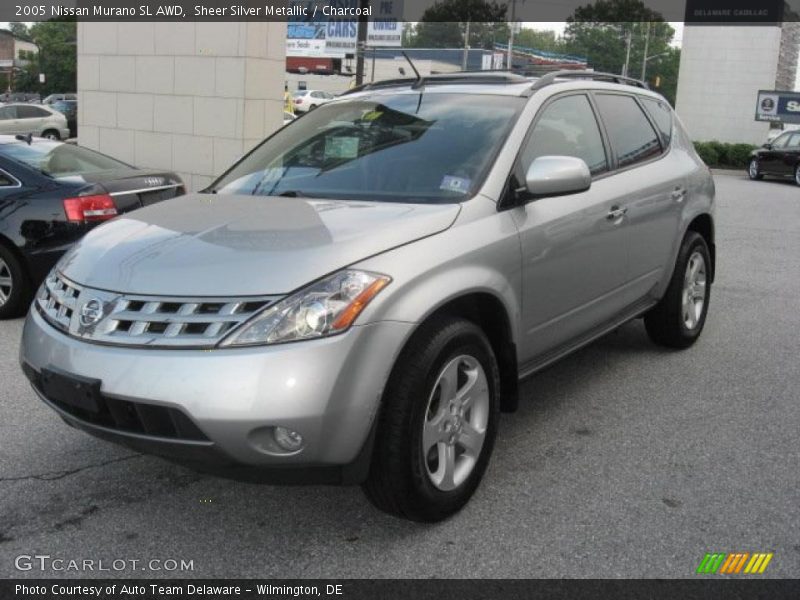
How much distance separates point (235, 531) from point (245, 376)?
0.82m

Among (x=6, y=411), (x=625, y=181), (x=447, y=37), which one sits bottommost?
(x=6, y=411)

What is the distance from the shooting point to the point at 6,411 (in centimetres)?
436

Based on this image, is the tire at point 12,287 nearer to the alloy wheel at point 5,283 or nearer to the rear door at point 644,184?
the alloy wheel at point 5,283

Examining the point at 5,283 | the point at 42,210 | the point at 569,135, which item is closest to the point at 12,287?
the point at 5,283

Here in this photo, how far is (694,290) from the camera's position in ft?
18.6

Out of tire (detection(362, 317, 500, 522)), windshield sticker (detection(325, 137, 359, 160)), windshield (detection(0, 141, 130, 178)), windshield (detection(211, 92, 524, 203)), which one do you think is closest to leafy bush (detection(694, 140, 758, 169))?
windshield (detection(0, 141, 130, 178))

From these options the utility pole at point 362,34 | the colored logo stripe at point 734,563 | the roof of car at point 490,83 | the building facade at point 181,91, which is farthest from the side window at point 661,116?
the utility pole at point 362,34

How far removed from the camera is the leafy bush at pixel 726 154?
32219mm

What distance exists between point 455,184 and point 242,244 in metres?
1.01

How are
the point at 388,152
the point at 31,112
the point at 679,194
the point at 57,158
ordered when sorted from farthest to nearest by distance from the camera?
the point at 31,112 → the point at 57,158 → the point at 679,194 → the point at 388,152

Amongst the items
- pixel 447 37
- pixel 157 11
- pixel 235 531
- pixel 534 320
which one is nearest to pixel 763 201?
pixel 157 11

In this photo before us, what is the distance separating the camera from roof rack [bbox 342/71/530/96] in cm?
429

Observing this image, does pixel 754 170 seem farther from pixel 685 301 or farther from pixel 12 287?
pixel 12 287

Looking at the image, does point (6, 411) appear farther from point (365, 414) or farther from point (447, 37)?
point (447, 37)
